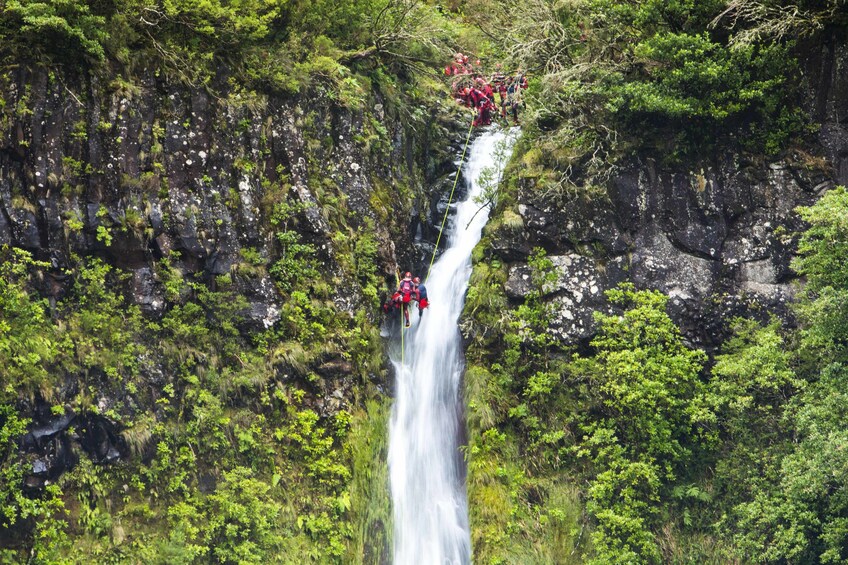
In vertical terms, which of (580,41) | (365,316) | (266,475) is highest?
(580,41)

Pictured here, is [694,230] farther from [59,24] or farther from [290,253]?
[59,24]

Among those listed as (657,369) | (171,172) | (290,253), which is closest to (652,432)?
(657,369)

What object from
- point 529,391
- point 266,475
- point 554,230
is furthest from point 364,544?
point 554,230

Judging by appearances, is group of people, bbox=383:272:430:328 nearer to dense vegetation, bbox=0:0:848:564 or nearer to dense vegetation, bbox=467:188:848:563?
dense vegetation, bbox=0:0:848:564

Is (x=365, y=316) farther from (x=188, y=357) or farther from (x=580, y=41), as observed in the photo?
(x=580, y=41)

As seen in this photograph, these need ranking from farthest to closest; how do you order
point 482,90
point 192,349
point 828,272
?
point 482,90 → point 192,349 → point 828,272

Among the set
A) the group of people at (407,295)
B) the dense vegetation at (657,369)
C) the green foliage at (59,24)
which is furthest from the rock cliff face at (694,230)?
the green foliage at (59,24)
